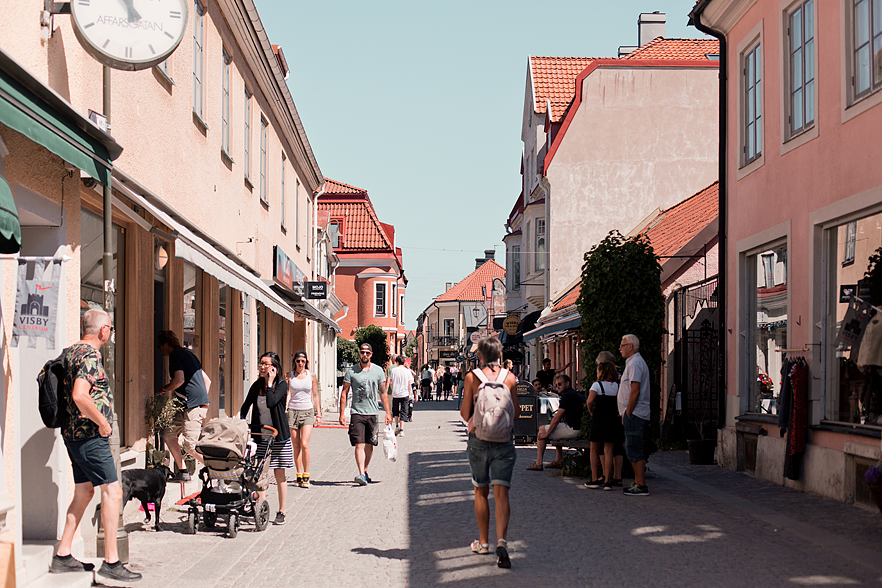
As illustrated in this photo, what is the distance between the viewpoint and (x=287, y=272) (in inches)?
900

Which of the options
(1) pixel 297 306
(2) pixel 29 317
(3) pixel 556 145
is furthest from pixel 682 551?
(3) pixel 556 145

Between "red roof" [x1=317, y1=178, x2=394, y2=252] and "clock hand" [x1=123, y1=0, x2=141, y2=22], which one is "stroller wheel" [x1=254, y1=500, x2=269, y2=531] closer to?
"clock hand" [x1=123, y1=0, x2=141, y2=22]

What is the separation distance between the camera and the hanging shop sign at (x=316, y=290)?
27.0 metres

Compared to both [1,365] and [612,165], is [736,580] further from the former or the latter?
[612,165]

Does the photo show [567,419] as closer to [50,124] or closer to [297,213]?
[50,124]

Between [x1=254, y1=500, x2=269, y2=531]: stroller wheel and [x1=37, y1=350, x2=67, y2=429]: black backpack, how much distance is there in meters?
2.94

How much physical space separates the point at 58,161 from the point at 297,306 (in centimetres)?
1405

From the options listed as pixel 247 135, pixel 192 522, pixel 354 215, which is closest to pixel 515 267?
pixel 354 215

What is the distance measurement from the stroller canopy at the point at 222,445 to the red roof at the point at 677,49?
2456 centimetres

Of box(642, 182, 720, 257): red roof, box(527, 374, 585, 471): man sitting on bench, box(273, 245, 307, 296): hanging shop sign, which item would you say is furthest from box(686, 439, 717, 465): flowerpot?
box(273, 245, 307, 296): hanging shop sign

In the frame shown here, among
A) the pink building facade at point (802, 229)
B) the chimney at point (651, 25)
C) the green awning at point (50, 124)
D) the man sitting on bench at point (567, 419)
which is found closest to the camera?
the green awning at point (50, 124)

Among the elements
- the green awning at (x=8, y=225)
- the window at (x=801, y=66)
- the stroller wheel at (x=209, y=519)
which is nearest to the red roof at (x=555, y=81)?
the window at (x=801, y=66)

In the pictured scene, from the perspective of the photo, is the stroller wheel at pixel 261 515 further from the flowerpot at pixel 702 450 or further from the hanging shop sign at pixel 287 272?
the hanging shop sign at pixel 287 272

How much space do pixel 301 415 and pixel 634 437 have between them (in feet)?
14.1
